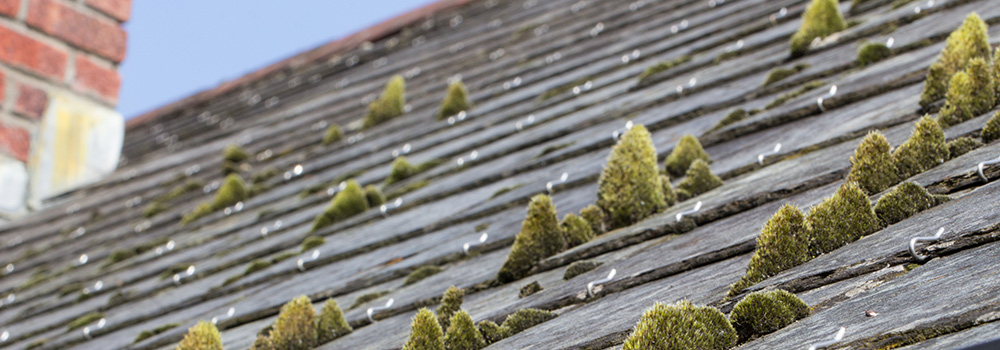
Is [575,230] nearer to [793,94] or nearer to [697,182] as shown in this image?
[697,182]

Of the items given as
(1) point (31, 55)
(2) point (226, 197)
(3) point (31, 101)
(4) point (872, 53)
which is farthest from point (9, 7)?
(4) point (872, 53)

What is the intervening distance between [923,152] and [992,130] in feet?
0.50

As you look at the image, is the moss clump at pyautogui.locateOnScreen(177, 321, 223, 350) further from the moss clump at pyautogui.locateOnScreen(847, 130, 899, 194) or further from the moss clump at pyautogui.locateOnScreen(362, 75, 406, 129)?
the moss clump at pyautogui.locateOnScreen(362, 75, 406, 129)

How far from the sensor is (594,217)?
266 cm

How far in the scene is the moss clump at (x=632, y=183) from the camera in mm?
2584

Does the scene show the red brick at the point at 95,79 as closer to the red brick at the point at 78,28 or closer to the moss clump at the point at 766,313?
the red brick at the point at 78,28

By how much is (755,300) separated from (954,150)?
77cm

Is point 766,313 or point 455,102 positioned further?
point 455,102

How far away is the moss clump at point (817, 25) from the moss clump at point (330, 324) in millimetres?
1892

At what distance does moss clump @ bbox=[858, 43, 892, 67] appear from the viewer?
3.17m

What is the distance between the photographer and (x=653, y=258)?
2248mm

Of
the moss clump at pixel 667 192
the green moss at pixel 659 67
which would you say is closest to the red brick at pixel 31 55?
the green moss at pixel 659 67

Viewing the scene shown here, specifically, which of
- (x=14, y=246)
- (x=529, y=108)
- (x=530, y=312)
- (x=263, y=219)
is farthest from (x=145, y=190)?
(x=530, y=312)

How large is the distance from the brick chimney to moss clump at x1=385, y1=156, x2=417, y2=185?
1218mm
